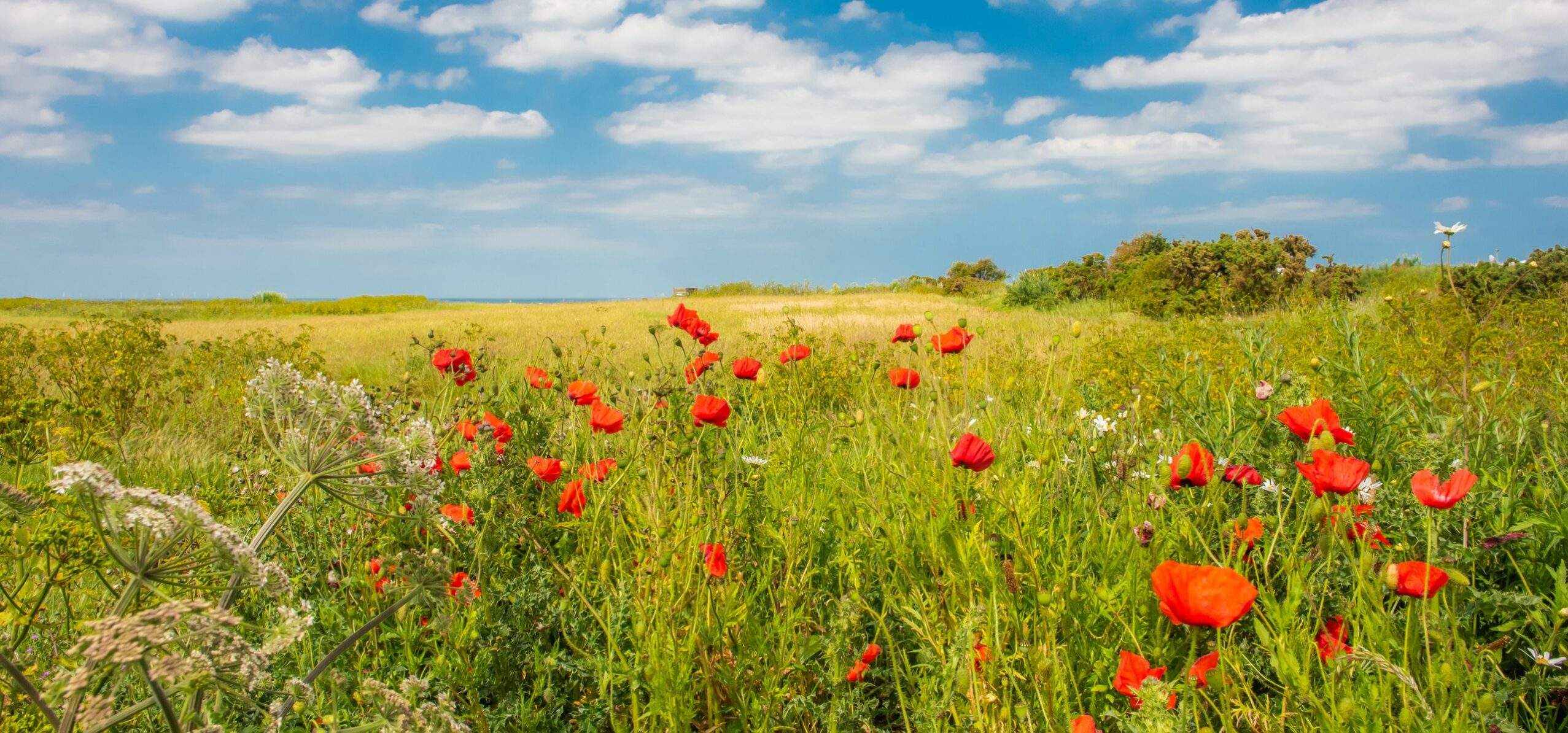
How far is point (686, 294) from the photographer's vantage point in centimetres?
3077

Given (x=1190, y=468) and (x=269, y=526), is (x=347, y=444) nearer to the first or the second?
(x=269, y=526)

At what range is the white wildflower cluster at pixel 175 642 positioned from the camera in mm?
797

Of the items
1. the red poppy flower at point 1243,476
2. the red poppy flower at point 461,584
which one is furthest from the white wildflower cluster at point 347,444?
the red poppy flower at point 1243,476

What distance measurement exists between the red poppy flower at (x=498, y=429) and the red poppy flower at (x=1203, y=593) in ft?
5.80

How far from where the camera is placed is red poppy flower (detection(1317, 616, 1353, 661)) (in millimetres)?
1488

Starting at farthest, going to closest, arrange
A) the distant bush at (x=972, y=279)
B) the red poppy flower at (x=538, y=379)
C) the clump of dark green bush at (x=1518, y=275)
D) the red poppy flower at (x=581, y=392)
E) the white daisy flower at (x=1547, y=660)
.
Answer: the distant bush at (x=972, y=279) < the clump of dark green bush at (x=1518, y=275) < the red poppy flower at (x=538, y=379) < the red poppy flower at (x=581, y=392) < the white daisy flower at (x=1547, y=660)

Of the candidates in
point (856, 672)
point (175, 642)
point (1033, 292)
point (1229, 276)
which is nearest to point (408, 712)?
point (175, 642)

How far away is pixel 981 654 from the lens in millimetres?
1739

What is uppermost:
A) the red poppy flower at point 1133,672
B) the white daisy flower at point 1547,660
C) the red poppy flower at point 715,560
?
the red poppy flower at point 715,560

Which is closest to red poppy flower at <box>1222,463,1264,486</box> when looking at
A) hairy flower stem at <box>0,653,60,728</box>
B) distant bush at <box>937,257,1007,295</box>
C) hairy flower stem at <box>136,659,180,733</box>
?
hairy flower stem at <box>136,659,180,733</box>

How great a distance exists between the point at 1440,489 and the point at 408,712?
1670 millimetres

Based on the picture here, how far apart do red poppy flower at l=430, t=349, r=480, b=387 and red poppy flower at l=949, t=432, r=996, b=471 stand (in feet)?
6.29

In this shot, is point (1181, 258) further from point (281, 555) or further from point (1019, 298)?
point (281, 555)

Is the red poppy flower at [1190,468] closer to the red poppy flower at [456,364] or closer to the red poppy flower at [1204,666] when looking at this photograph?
the red poppy flower at [1204,666]
